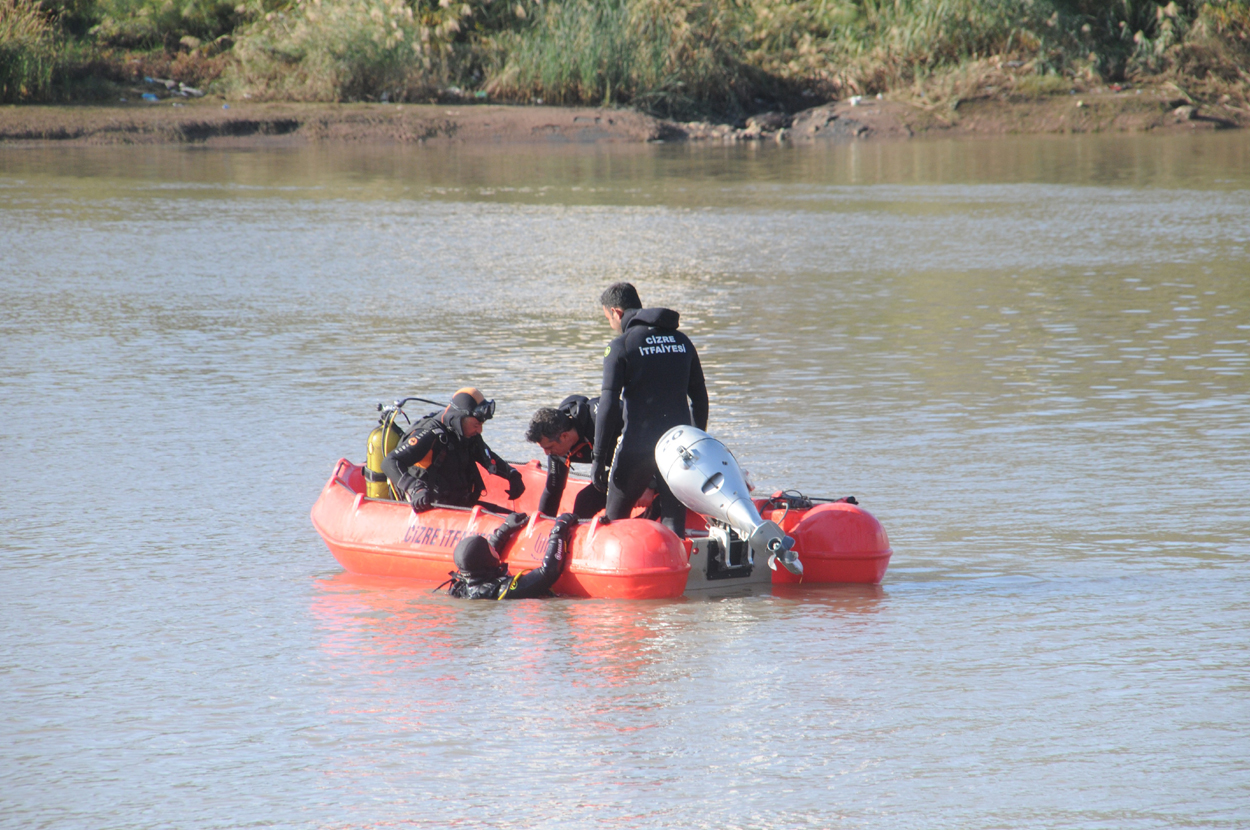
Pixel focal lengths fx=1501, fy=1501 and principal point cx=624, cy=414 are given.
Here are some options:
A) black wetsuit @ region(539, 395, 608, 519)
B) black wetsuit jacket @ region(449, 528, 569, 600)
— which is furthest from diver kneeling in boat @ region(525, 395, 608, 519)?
black wetsuit jacket @ region(449, 528, 569, 600)

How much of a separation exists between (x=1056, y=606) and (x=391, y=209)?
1759cm

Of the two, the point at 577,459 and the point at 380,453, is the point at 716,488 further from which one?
the point at 380,453

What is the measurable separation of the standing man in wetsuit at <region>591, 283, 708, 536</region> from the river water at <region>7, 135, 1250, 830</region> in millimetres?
595

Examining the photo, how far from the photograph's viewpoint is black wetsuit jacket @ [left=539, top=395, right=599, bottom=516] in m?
7.52

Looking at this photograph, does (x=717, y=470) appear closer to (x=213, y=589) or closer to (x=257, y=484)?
(x=213, y=589)

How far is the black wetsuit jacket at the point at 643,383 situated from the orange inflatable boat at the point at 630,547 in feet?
1.42

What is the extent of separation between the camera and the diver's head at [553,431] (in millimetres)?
7246

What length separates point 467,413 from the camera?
7473mm

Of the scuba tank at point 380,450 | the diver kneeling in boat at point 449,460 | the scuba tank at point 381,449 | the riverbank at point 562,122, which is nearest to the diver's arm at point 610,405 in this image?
the diver kneeling in boat at point 449,460

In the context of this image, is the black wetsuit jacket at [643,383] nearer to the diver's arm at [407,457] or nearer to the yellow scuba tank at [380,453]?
the diver's arm at [407,457]

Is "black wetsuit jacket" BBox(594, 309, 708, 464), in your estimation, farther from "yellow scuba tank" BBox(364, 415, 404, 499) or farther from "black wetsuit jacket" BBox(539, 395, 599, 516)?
"yellow scuba tank" BBox(364, 415, 404, 499)

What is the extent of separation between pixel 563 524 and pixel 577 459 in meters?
0.81

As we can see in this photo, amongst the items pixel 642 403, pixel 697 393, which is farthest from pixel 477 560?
pixel 697 393

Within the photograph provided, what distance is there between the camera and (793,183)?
2655 centimetres
